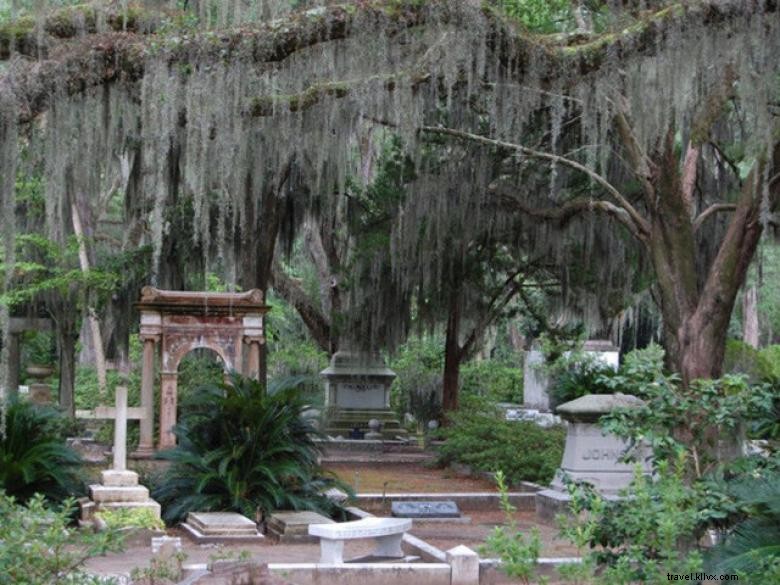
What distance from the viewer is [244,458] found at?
13.3 meters

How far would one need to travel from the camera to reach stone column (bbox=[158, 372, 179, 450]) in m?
18.8

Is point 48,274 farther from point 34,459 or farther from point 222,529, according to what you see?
point 222,529

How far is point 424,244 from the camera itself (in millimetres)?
21062

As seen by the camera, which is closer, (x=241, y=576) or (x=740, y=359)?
(x=241, y=576)

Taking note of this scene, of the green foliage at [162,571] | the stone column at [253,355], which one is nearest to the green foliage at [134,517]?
the green foliage at [162,571]

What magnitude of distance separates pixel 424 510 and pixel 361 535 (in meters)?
3.05

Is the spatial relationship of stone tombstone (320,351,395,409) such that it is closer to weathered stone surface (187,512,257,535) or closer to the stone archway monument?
the stone archway monument

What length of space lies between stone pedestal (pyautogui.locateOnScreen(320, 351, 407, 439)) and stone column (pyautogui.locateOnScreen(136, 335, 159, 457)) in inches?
282

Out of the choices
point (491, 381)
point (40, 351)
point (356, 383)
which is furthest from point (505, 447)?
point (40, 351)

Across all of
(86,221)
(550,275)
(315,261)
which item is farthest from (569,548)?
(86,221)

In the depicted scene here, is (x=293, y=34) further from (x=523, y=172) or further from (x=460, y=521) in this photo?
(x=523, y=172)

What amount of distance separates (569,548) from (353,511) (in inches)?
117

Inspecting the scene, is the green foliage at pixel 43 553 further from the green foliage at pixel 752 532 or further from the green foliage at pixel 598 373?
the green foliage at pixel 598 373

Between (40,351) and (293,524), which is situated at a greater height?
(40,351)
